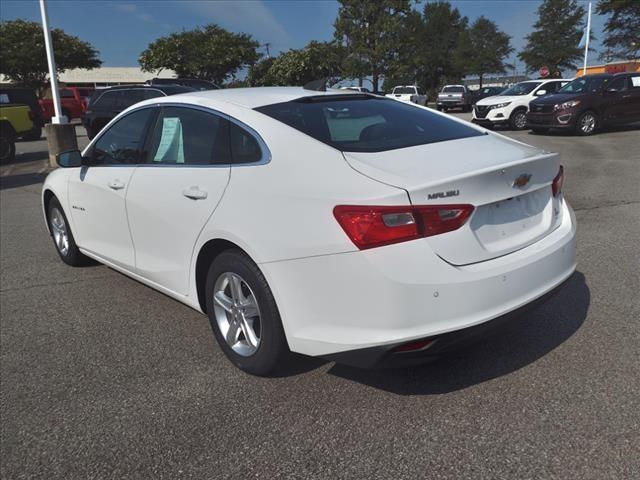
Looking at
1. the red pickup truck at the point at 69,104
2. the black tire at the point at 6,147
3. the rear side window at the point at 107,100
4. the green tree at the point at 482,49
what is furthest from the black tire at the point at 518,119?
the green tree at the point at 482,49

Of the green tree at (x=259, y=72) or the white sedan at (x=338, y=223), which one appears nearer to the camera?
the white sedan at (x=338, y=223)

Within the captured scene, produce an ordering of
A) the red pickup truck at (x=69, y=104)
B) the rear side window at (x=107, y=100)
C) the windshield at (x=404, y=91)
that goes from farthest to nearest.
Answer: the windshield at (x=404, y=91) < the red pickup truck at (x=69, y=104) < the rear side window at (x=107, y=100)

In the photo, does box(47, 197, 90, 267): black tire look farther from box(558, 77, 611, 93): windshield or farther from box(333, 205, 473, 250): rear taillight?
box(558, 77, 611, 93): windshield

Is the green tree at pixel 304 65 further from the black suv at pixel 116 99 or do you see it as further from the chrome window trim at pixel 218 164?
the chrome window trim at pixel 218 164

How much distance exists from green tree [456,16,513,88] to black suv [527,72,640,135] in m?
52.0

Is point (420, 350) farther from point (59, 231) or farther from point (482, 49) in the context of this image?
point (482, 49)

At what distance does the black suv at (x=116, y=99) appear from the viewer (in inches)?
599

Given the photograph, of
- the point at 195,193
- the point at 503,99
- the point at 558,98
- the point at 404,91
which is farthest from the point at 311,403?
the point at 404,91

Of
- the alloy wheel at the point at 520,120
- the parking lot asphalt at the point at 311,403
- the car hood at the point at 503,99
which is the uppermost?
the car hood at the point at 503,99

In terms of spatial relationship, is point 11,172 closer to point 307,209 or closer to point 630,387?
point 307,209

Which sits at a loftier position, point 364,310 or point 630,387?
point 364,310

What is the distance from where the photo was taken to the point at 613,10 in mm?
43906

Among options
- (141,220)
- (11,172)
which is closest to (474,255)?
(141,220)

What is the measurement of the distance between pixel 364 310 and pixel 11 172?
13.1 m
